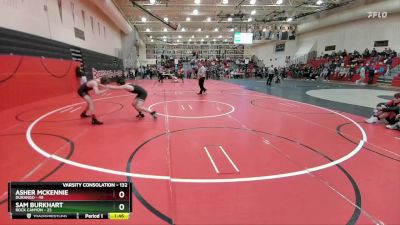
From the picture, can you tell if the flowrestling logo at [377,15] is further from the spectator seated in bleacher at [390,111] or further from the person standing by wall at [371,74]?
the spectator seated in bleacher at [390,111]

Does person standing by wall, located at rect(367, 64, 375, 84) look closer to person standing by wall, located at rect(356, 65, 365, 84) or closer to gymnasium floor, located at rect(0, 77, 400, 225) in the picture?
person standing by wall, located at rect(356, 65, 365, 84)

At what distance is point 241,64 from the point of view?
120 ft

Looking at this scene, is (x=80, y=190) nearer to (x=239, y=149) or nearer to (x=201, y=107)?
(x=239, y=149)

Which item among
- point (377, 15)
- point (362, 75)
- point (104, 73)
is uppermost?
point (377, 15)

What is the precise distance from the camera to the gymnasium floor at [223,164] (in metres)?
2.34

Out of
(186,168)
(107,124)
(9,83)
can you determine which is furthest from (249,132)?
(9,83)

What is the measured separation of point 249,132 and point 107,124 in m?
3.43

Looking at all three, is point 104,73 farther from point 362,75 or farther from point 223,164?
point 362,75

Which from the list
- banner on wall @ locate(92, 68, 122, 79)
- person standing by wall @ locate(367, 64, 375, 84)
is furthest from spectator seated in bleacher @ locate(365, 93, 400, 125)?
person standing by wall @ locate(367, 64, 375, 84)
